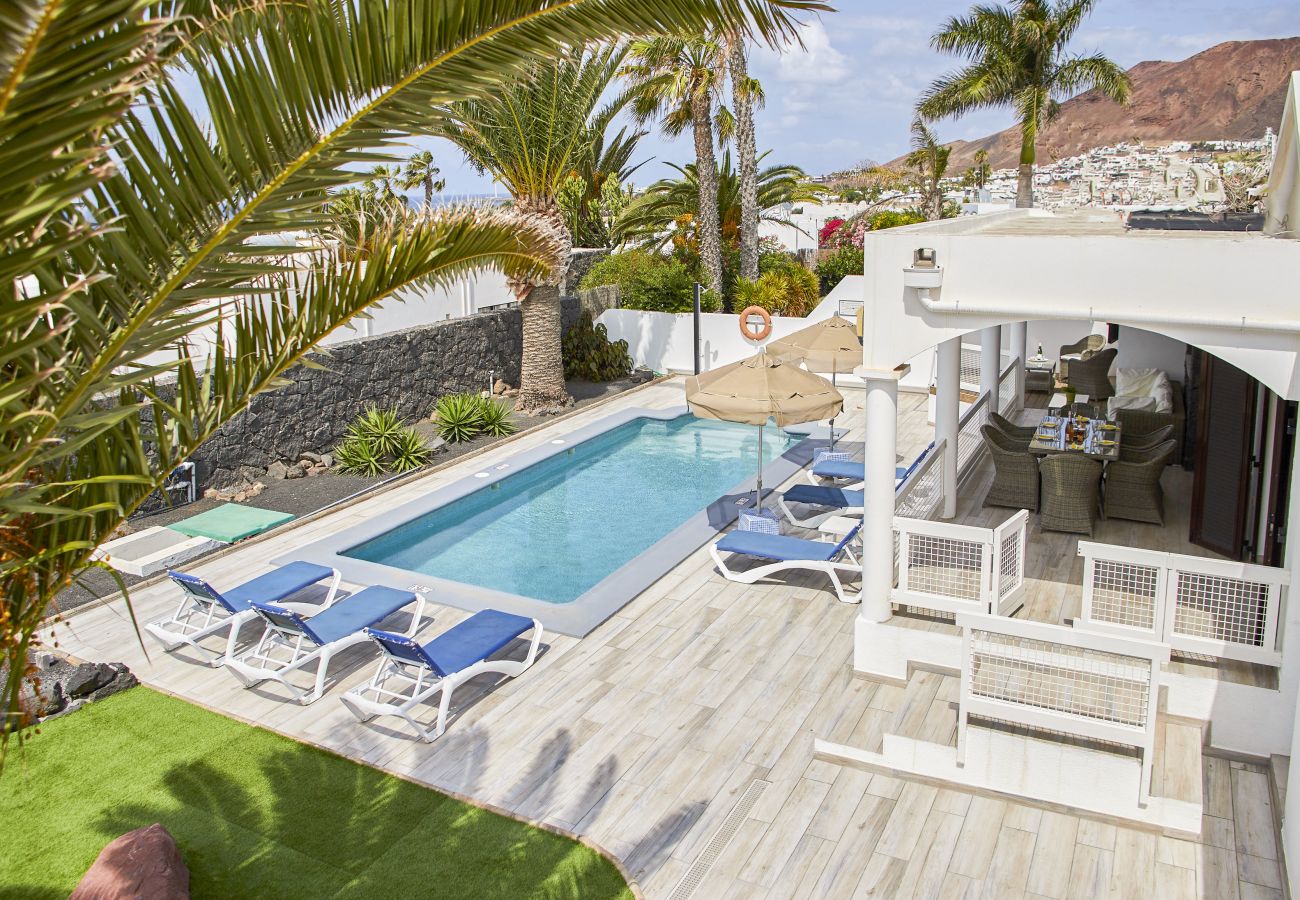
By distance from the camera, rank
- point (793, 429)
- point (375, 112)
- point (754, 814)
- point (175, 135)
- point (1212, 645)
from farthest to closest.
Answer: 1. point (793, 429)
2. point (1212, 645)
3. point (754, 814)
4. point (375, 112)
5. point (175, 135)

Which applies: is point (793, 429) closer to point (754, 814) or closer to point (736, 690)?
point (736, 690)

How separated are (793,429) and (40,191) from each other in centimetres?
1644

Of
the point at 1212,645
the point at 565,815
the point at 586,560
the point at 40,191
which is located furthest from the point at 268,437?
the point at 40,191

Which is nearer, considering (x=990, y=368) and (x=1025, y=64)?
(x=990, y=368)

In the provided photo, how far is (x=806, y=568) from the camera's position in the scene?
11133mm

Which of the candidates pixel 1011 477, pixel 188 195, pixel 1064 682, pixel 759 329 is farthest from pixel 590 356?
pixel 188 195

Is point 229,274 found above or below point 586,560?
above

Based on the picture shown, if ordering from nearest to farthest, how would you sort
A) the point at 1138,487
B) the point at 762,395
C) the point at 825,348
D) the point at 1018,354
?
the point at 1138,487, the point at 762,395, the point at 825,348, the point at 1018,354

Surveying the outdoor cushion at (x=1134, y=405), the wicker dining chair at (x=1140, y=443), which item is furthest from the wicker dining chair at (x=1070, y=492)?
the outdoor cushion at (x=1134, y=405)

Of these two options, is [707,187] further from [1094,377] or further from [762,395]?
[762,395]

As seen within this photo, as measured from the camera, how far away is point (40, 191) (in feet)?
7.95

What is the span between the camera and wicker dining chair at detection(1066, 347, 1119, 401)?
1719 centimetres

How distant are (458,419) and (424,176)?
25.1 m

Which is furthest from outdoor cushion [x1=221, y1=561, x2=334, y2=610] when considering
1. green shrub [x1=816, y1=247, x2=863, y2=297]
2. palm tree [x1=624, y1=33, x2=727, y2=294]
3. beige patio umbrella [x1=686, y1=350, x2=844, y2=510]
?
green shrub [x1=816, y1=247, x2=863, y2=297]
